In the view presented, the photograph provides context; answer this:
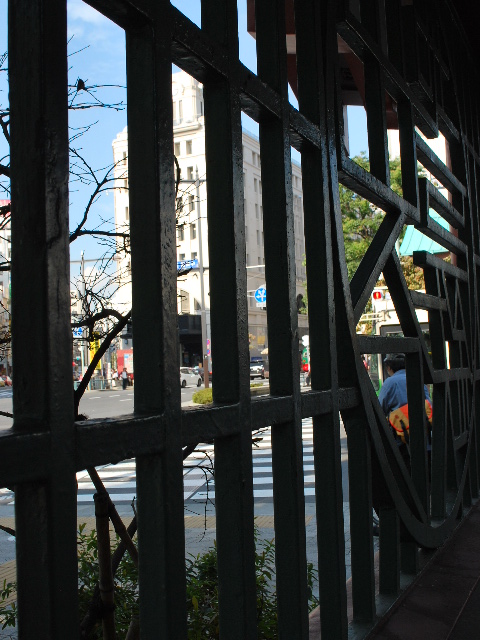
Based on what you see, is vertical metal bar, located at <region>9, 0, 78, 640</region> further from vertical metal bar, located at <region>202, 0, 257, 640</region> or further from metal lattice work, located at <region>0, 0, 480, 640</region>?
vertical metal bar, located at <region>202, 0, 257, 640</region>

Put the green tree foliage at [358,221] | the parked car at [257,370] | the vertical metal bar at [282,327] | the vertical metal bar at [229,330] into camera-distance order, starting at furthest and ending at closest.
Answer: the parked car at [257,370], the green tree foliage at [358,221], the vertical metal bar at [282,327], the vertical metal bar at [229,330]

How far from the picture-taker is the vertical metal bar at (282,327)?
1.99m

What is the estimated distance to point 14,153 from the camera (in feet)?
3.66

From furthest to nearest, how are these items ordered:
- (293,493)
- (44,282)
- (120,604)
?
(120,604) < (293,493) < (44,282)

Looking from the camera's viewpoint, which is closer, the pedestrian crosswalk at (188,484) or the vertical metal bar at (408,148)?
the vertical metal bar at (408,148)

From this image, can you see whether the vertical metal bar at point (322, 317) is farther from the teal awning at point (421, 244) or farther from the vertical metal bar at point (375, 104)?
the teal awning at point (421, 244)

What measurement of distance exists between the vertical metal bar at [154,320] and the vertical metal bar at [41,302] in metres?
0.29

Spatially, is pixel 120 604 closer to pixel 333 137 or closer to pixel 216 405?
pixel 216 405

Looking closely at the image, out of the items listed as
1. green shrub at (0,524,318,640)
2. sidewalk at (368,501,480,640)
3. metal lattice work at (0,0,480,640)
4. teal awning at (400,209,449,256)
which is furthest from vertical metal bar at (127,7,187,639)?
teal awning at (400,209,449,256)

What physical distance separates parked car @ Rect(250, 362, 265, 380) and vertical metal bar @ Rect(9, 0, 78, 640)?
38.0 m

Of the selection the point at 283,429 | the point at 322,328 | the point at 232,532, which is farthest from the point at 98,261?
the point at 232,532

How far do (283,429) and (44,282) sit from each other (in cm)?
104

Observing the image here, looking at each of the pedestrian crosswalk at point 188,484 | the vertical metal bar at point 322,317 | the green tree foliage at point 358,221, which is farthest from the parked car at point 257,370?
the vertical metal bar at point 322,317

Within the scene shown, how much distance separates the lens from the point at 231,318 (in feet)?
5.63
